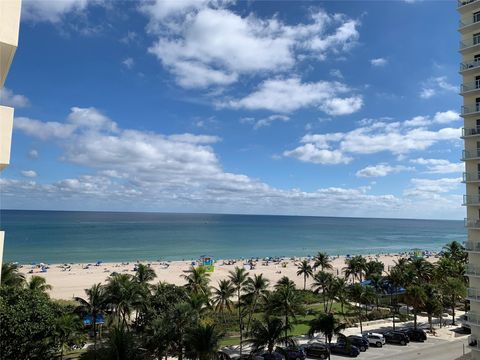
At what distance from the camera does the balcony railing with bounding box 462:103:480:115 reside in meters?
27.0

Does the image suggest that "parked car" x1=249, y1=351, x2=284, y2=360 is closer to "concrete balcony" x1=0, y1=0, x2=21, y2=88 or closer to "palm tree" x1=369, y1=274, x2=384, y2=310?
"palm tree" x1=369, y1=274, x2=384, y2=310

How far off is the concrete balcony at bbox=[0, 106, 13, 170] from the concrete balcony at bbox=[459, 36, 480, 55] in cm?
3080

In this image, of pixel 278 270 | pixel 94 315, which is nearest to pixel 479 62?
pixel 94 315

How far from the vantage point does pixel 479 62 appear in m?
27.0

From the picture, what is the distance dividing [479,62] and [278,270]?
62.5 meters

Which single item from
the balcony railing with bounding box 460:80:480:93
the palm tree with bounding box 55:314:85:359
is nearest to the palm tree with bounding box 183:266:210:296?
the palm tree with bounding box 55:314:85:359

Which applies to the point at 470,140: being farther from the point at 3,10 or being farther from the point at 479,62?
the point at 3,10

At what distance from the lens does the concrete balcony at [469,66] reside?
2711 cm

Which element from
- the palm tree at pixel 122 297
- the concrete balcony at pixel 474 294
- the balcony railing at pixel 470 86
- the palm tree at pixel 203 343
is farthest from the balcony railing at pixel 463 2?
the palm tree at pixel 122 297

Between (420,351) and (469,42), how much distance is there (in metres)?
25.0

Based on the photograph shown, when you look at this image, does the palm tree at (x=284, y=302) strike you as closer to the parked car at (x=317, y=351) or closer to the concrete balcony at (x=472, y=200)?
the parked car at (x=317, y=351)

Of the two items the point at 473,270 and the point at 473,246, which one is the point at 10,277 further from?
the point at 473,246

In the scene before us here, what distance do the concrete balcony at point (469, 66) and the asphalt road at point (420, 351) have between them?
2224cm

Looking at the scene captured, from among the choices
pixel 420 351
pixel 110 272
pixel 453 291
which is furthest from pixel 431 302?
pixel 110 272
